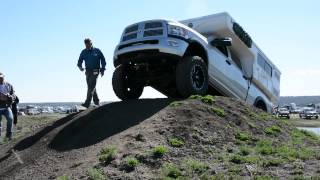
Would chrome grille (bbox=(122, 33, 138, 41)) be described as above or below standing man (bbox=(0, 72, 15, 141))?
above

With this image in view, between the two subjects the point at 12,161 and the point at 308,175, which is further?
the point at 12,161

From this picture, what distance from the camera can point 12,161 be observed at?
9664 millimetres

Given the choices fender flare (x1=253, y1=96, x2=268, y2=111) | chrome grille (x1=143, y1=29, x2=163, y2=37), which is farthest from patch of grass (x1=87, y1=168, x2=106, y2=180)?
fender flare (x1=253, y1=96, x2=268, y2=111)

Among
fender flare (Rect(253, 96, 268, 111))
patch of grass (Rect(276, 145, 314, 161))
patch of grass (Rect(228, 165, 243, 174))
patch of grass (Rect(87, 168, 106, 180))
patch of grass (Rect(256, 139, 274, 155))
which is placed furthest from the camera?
fender flare (Rect(253, 96, 268, 111))

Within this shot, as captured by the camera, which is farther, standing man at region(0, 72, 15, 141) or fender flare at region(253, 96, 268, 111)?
fender flare at region(253, 96, 268, 111)

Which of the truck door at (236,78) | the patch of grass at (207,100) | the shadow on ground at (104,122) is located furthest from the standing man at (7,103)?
the truck door at (236,78)

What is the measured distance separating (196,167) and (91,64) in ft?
19.9

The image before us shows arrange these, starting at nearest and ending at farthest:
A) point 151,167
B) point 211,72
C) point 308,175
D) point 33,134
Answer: point 308,175
point 151,167
point 33,134
point 211,72

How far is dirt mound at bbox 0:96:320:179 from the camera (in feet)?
25.3

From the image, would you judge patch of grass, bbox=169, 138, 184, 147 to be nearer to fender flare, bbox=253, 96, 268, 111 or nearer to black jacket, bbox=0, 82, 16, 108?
black jacket, bbox=0, 82, 16, 108

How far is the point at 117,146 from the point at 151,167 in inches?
40.0

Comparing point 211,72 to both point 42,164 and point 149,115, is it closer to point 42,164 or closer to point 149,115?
point 149,115

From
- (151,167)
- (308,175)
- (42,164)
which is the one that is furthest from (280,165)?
(42,164)

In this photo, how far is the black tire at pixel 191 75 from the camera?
11.3 m
